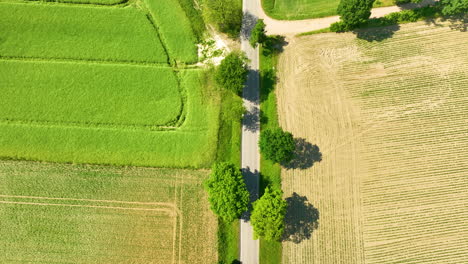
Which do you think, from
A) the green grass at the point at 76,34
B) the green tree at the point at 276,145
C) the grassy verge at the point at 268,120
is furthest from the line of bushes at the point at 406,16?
the green grass at the point at 76,34

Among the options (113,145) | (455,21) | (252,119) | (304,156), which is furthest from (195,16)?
(455,21)

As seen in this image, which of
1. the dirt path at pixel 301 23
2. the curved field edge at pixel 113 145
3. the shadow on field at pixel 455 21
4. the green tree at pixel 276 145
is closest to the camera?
the green tree at pixel 276 145

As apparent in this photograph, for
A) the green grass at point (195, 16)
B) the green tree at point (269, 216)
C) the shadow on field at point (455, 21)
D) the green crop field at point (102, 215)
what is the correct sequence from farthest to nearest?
the shadow on field at point (455, 21) < the green grass at point (195, 16) < the green crop field at point (102, 215) < the green tree at point (269, 216)

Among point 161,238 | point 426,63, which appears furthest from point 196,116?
point 426,63

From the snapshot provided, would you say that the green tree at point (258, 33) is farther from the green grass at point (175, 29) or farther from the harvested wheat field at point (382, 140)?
the green grass at point (175, 29)

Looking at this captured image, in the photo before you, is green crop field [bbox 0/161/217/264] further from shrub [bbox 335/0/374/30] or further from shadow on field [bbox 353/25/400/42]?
shadow on field [bbox 353/25/400/42]

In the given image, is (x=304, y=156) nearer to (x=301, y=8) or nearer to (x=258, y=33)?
(x=258, y=33)

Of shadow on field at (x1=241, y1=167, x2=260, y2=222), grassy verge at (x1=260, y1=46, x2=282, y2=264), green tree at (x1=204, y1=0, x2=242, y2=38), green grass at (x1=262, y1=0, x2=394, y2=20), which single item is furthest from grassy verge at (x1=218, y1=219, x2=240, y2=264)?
green grass at (x1=262, y1=0, x2=394, y2=20)
